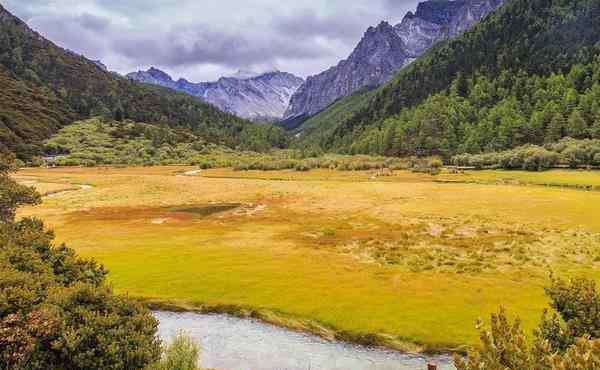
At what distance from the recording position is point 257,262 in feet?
139

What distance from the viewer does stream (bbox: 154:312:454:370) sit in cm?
2412

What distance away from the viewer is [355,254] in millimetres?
44719

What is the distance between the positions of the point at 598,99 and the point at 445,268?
6831 inches

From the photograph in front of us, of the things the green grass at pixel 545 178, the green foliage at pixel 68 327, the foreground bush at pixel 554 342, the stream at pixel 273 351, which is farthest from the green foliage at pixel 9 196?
the green grass at pixel 545 178

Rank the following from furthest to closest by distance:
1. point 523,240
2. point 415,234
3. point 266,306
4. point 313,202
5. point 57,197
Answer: point 57,197
point 313,202
point 415,234
point 523,240
point 266,306

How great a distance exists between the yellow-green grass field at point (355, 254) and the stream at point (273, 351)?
1212 millimetres

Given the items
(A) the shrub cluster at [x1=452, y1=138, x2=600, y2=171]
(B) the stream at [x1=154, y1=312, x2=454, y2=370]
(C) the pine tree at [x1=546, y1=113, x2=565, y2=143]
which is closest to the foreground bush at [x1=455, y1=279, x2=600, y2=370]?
(B) the stream at [x1=154, y1=312, x2=454, y2=370]

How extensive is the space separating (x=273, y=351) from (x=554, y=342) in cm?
1586

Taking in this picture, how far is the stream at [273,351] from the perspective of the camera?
79.2 ft

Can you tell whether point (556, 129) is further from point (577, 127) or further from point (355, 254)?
point (355, 254)

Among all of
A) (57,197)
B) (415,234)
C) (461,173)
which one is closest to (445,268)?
(415,234)

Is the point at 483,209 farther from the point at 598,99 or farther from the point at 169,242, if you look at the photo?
the point at 598,99

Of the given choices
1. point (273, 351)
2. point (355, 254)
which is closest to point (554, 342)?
point (273, 351)

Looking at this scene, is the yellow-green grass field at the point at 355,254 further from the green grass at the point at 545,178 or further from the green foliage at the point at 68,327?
the green grass at the point at 545,178
